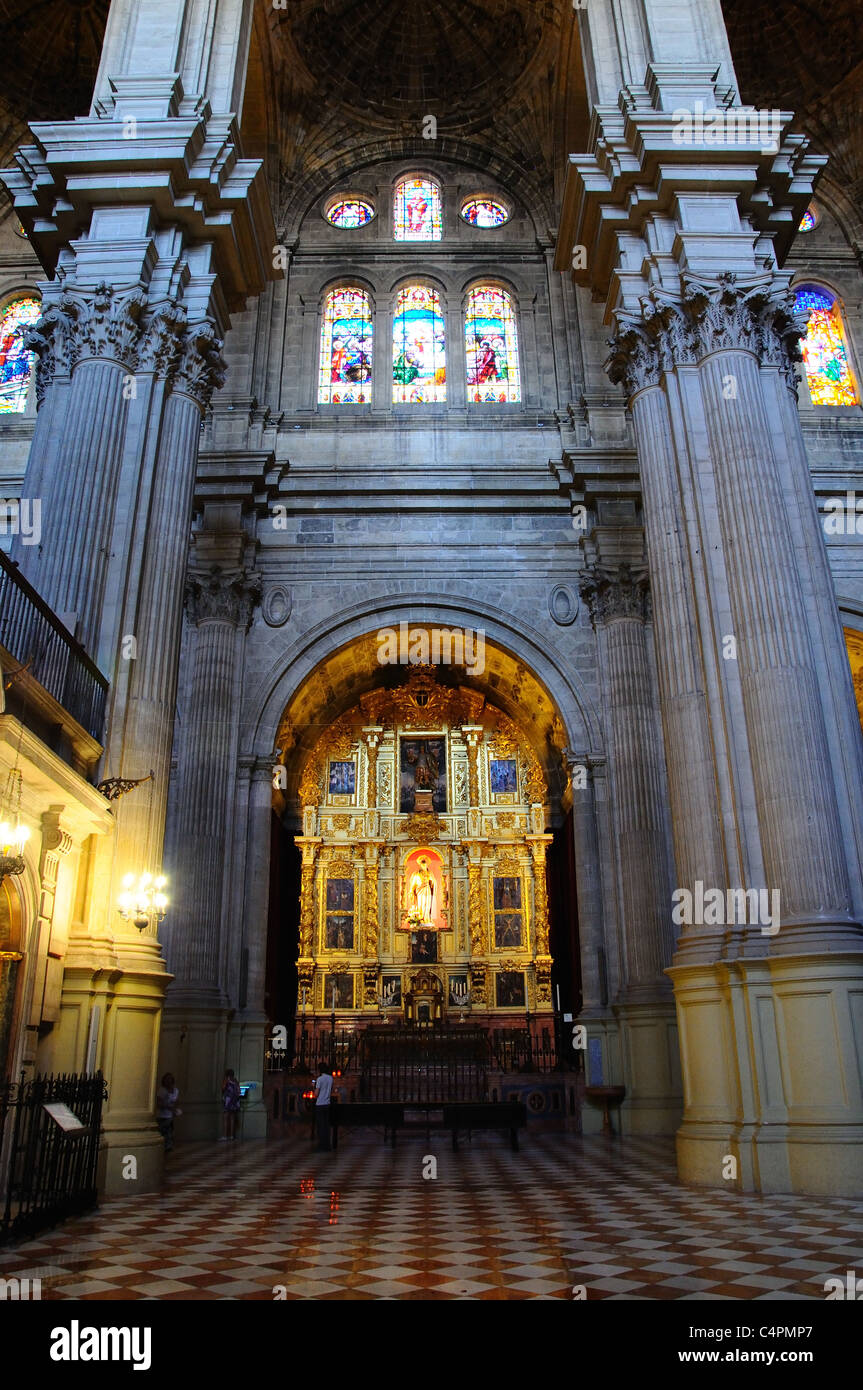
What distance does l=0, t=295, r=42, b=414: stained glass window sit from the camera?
20.7m

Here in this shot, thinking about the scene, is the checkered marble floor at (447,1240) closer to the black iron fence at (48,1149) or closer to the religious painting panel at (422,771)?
the black iron fence at (48,1149)

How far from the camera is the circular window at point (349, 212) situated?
23.0 metres

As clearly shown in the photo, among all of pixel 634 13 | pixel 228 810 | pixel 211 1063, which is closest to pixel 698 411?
pixel 634 13

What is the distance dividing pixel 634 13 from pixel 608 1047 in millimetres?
15904

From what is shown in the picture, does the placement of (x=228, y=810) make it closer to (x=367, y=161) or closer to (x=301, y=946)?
(x=301, y=946)

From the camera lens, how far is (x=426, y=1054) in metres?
20.2

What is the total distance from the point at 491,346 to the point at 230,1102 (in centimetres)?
1579

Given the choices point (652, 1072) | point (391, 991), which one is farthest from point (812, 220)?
point (391, 991)

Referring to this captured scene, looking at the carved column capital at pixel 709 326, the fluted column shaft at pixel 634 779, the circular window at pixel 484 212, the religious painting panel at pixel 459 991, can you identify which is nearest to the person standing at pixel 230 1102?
the fluted column shaft at pixel 634 779

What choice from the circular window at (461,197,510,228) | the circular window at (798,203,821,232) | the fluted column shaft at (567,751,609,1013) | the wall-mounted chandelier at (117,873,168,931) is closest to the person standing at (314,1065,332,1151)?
the wall-mounted chandelier at (117,873,168,931)

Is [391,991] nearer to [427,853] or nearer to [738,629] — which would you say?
[427,853]

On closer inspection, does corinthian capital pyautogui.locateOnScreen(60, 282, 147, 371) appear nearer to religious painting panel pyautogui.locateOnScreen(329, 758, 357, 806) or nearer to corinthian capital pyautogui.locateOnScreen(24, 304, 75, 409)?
corinthian capital pyautogui.locateOnScreen(24, 304, 75, 409)

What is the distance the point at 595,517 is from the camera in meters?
19.6

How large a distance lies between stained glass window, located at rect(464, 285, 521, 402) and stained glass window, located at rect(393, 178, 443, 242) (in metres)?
1.92
